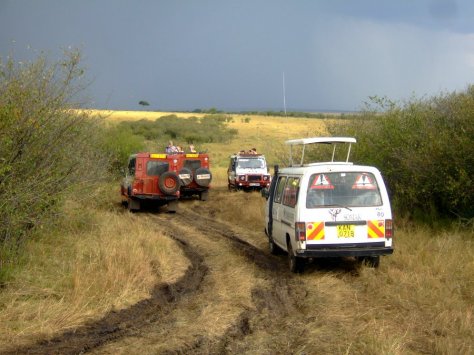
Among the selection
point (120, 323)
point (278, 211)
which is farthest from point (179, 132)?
point (120, 323)

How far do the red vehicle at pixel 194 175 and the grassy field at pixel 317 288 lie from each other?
10072mm

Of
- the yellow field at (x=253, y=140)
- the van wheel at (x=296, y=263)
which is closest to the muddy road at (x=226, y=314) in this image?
the van wheel at (x=296, y=263)

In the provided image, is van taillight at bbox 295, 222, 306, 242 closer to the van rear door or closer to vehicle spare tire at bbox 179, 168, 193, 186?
the van rear door

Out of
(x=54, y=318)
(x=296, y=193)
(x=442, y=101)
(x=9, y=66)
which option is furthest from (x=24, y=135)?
(x=442, y=101)

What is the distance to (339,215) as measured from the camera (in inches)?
371

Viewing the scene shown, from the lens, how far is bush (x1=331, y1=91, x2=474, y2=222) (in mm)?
12453

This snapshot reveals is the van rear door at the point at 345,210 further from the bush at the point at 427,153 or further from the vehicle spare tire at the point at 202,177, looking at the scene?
the vehicle spare tire at the point at 202,177

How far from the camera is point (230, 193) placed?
26453 millimetres

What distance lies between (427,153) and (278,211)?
4.19 meters

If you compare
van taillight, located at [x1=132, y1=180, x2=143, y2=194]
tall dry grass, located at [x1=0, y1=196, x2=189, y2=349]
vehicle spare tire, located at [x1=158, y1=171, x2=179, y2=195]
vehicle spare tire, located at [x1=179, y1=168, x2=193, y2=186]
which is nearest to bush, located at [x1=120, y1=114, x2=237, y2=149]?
vehicle spare tire, located at [x1=179, y1=168, x2=193, y2=186]

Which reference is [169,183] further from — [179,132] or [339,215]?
[179,132]

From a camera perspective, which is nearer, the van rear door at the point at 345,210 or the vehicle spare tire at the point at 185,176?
the van rear door at the point at 345,210

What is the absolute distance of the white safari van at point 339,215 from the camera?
30.8 feet

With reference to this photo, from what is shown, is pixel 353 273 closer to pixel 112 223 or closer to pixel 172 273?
pixel 172 273
